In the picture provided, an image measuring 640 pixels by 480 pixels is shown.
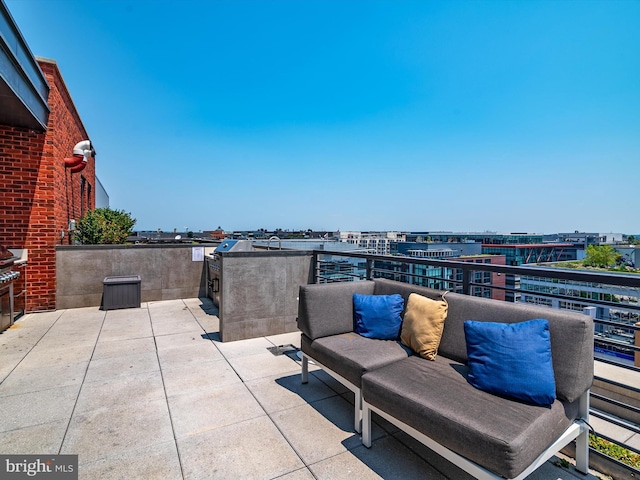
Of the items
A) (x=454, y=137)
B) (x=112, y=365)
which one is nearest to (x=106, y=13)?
(x=112, y=365)

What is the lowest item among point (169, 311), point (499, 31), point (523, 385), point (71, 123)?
point (169, 311)

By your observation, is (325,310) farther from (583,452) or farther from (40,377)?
(40,377)

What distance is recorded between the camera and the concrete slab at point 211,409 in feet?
7.50

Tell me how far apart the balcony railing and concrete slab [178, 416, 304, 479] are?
169cm

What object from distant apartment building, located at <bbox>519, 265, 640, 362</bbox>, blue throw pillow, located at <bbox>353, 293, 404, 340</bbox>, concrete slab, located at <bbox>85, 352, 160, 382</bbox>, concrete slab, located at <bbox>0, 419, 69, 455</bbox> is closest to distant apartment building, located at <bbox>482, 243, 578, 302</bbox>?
distant apartment building, located at <bbox>519, 265, 640, 362</bbox>

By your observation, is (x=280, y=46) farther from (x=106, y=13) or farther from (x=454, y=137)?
(x=454, y=137)

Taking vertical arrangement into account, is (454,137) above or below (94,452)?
above

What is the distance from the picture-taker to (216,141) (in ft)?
44.7

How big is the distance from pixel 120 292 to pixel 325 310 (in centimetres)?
503

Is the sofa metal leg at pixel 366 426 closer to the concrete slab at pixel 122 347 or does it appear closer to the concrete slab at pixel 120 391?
the concrete slab at pixel 120 391

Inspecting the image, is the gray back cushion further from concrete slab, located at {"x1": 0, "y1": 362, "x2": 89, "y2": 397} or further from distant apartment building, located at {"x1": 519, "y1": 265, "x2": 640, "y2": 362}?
concrete slab, located at {"x1": 0, "y1": 362, "x2": 89, "y2": 397}

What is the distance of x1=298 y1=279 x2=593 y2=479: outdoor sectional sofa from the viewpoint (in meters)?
1.41

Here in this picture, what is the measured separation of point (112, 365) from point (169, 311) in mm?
2509

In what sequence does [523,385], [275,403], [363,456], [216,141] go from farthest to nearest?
[216,141], [275,403], [363,456], [523,385]
